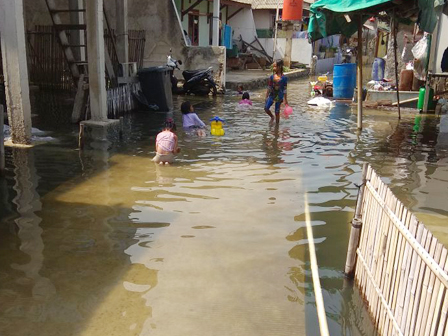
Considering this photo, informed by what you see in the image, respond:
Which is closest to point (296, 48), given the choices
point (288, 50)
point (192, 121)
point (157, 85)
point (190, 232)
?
point (288, 50)

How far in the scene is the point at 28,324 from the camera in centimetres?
331

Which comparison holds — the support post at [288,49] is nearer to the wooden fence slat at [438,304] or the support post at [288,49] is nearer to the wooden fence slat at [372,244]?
the wooden fence slat at [372,244]

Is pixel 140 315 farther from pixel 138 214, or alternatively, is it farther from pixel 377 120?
pixel 377 120

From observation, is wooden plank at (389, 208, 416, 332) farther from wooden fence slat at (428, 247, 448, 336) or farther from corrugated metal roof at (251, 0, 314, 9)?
corrugated metal roof at (251, 0, 314, 9)

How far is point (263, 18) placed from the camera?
107 feet

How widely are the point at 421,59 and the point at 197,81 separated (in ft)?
24.9

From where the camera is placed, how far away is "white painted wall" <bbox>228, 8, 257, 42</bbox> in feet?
100

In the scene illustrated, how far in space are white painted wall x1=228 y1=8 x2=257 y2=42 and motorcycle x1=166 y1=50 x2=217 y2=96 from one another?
48.4 feet

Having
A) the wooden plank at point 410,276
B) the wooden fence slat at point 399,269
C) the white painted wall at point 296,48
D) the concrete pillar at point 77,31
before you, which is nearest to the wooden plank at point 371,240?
the wooden fence slat at point 399,269

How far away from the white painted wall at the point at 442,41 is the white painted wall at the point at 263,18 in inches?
840

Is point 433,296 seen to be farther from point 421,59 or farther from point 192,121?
point 421,59

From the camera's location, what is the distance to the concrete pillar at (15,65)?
7754 mm

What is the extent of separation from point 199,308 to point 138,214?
2.10 metres

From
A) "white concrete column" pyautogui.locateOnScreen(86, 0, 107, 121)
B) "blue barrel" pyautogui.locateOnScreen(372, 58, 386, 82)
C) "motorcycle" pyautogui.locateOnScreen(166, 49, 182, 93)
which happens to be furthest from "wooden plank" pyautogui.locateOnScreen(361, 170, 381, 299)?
"blue barrel" pyautogui.locateOnScreen(372, 58, 386, 82)
